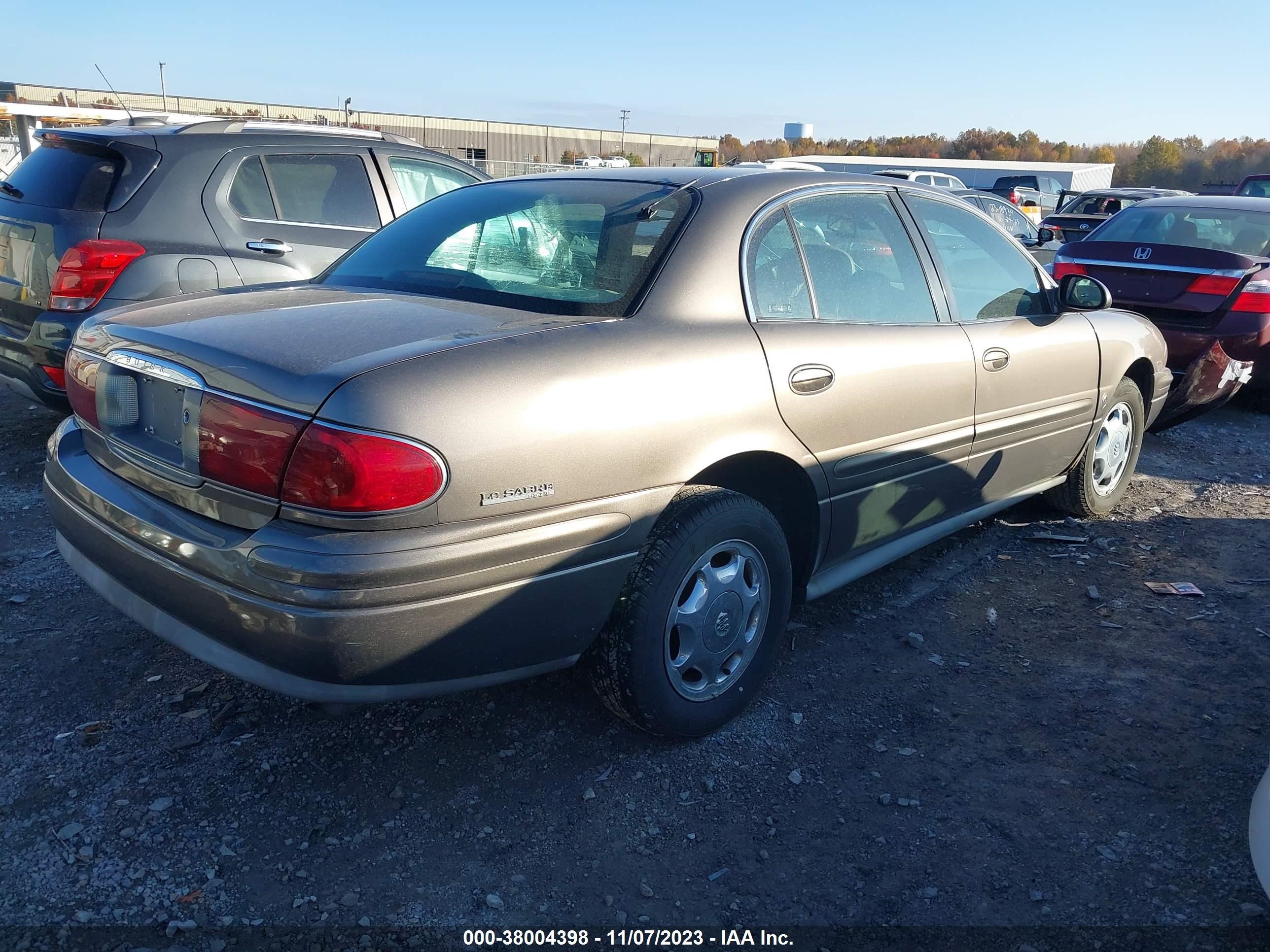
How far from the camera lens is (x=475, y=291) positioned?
290 centimetres

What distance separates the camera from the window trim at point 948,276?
370 centimetres

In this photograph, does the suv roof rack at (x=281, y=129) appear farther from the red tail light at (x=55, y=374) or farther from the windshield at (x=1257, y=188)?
the windshield at (x=1257, y=188)

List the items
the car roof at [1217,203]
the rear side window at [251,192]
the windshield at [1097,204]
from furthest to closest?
the windshield at [1097,204]
the car roof at [1217,203]
the rear side window at [251,192]

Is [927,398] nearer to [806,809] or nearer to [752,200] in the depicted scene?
[752,200]

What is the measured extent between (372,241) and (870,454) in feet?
6.33

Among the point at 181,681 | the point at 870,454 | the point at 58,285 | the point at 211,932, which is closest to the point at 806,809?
the point at 870,454

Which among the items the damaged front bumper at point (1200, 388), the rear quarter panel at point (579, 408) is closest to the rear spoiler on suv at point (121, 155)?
the rear quarter panel at point (579, 408)

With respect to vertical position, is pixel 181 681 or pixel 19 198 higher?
pixel 19 198

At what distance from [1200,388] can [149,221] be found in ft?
20.5

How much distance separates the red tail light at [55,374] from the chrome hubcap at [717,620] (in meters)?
3.55

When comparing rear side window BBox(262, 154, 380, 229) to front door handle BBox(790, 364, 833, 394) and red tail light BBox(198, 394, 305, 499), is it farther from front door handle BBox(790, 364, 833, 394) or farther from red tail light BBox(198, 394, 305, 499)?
front door handle BBox(790, 364, 833, 394)

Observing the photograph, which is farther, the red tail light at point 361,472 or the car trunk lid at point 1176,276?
the car trunk lid at point 1176,276

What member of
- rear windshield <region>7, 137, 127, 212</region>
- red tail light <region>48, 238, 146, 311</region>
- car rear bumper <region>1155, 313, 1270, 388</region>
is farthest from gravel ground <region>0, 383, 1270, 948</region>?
car rear bumper <region>1155, 313, 1270, 388</region>

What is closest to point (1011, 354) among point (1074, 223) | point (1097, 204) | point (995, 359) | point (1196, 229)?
point (995, 359)
